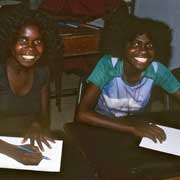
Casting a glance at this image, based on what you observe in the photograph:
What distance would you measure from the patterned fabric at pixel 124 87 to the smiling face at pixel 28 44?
31 cm

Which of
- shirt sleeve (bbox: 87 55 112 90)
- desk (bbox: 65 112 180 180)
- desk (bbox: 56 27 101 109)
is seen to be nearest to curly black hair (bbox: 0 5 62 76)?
shirt sleeve (bbox: 87 55 112 90)

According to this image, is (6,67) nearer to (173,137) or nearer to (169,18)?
(173,137)

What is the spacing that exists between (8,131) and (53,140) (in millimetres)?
188

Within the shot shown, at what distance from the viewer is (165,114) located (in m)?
1.88

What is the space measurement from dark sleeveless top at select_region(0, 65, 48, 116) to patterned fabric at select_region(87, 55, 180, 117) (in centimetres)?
27

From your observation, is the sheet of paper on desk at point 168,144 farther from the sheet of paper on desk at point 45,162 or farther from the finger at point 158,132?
the sheet of paper on desk at point 45,162

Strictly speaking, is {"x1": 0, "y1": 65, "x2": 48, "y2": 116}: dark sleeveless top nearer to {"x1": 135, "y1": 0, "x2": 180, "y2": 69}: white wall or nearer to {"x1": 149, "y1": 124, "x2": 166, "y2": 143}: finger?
{"x1": 149, "y1": 124, "x2": 166, "y2": 143}: finger

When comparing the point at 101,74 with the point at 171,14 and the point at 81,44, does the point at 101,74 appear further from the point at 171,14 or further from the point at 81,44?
the point at 171,14

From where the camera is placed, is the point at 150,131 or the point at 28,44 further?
the point at 28,44

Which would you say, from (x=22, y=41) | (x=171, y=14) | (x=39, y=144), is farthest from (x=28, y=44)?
(x=171, y=14)

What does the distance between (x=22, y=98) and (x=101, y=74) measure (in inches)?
15.3

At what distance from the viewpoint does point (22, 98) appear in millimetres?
1919

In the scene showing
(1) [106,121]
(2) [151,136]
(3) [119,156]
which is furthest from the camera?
(1) [106,121]

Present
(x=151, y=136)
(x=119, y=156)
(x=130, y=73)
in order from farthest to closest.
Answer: (x=130, y=73) → (x=151, y=136) → (x=119, y=156)
